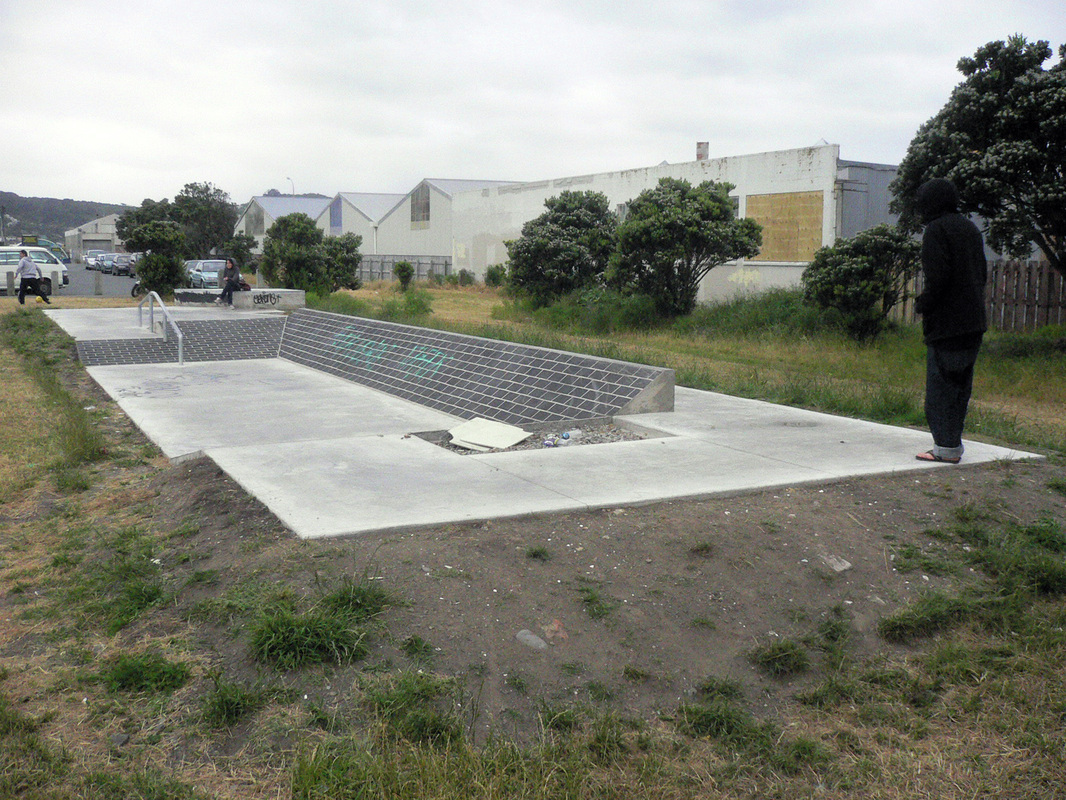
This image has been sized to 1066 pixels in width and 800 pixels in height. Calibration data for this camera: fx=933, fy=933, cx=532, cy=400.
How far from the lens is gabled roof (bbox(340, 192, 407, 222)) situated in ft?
193

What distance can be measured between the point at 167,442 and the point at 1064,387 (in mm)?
11201

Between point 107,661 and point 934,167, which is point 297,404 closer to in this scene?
point 107,661

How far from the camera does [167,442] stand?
8484mm

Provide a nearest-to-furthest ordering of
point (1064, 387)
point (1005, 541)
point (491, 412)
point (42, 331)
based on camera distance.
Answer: point (1005, 541) < point (491, 412) < point (1064, 387) < point (42, 331)

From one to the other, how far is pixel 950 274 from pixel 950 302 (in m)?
0.20

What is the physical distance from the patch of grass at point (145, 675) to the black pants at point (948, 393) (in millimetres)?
5230

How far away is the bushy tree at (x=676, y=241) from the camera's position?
2042cm

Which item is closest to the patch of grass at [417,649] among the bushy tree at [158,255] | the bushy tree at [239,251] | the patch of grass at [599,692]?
the patch of grass at [599,692]

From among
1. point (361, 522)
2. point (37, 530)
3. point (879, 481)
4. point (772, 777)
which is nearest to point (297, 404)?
point (37, 530)

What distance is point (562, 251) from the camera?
24.9 m

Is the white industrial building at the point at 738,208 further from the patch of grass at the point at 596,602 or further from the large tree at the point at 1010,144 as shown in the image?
the patch of grass at the point at 596,602

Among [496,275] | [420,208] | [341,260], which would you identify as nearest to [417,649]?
[341,260]

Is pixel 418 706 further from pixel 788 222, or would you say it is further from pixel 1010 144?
pixel 788 222

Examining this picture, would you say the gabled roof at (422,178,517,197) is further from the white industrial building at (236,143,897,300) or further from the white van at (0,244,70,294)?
the white van at (0,244,70,294)
